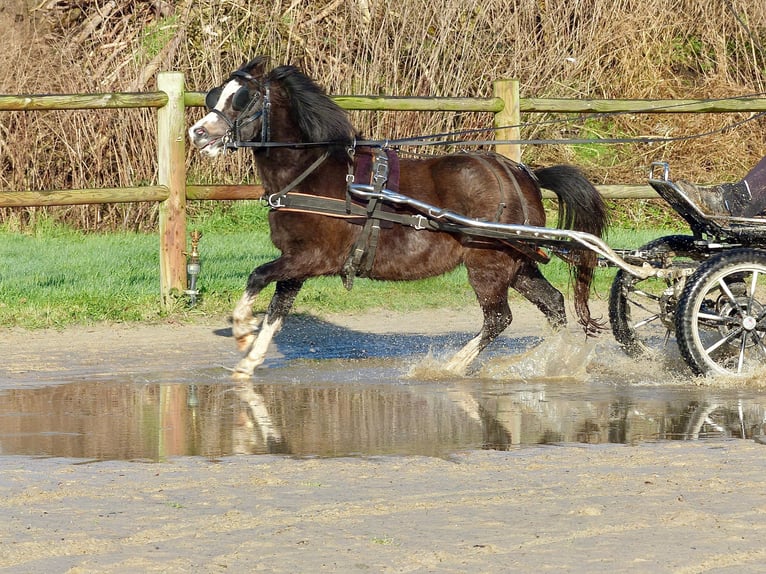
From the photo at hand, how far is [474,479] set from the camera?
5.06m

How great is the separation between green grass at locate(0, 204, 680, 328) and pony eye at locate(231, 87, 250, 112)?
2.87 meters

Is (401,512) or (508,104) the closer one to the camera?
(401,512)

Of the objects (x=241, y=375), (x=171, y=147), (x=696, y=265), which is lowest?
(x=241, y=375)

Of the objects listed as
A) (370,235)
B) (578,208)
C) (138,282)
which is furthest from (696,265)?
(138,282)

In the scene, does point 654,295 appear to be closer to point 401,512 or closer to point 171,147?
point 401,512

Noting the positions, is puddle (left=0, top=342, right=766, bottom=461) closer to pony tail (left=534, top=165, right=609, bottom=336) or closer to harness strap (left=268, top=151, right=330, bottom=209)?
pony tail (left=534, top=165, right=609, bottom=336)

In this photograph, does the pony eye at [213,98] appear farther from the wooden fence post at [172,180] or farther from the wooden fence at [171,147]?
the wooden fence post at [172,180]

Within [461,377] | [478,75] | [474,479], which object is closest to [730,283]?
[461,377]

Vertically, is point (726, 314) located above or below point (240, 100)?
below

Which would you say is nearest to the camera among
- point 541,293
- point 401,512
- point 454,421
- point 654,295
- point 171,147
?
point 401,512

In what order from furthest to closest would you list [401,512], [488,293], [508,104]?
[508,104], [488,293], [401,512]

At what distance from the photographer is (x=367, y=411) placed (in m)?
6.66

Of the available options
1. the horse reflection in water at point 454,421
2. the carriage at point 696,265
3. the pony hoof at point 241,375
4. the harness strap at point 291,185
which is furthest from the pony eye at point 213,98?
the horse reflection in water at point 454,421

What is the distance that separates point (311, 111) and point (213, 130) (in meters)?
0.59
